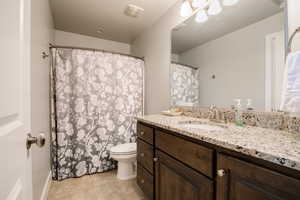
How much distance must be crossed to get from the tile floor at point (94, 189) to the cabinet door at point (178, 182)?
0.59 meters

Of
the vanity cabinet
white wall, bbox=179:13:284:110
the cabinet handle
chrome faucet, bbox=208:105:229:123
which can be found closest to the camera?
the vanity cabinet

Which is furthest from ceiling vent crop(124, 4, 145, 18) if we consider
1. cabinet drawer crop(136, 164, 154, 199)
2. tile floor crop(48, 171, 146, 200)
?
tile floor crop(48, 171, 146, 200)

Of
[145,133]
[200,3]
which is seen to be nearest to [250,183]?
[145,133]

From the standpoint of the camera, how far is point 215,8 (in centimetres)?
145

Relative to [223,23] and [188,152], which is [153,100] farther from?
[188,152]

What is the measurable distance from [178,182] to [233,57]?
1.13 meters

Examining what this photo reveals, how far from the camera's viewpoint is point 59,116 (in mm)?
1922

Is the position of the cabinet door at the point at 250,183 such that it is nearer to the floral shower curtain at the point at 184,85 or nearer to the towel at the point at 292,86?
the towel at the point at 292,86

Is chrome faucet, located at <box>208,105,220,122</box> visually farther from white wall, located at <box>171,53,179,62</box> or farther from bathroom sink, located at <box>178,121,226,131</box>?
white wall, located at <box>171,53,179,62</box>

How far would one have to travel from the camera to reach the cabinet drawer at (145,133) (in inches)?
53.6

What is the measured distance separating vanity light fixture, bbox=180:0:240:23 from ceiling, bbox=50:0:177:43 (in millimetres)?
307

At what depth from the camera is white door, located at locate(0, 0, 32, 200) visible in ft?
1.40

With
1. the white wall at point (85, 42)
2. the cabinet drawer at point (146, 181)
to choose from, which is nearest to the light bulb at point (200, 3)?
the cabinet drawer at point (146, 181)

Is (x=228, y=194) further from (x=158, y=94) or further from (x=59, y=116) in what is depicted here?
(x=59, y=116)
